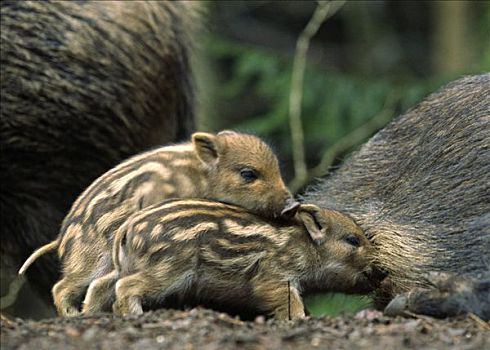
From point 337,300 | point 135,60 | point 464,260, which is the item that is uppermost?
point 135,60

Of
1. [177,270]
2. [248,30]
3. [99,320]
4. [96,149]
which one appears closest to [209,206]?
[177,270]

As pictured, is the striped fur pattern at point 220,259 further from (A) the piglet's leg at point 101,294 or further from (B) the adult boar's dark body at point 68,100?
(B) the adult boar's dark body at point 68,100


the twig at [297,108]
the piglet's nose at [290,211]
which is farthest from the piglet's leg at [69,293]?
the twig at [297,108]

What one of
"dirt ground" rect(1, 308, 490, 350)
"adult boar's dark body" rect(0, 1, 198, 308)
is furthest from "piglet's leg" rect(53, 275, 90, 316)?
"adult boar's dark body" rect(0, 1, 198, 308)

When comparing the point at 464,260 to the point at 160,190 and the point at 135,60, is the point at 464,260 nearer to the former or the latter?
the point at 160,190

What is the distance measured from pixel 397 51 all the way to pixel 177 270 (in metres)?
12.2

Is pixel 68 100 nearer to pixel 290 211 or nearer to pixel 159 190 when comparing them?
pixel 159 190

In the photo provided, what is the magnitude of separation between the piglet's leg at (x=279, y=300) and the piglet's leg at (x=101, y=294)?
1.81 ft

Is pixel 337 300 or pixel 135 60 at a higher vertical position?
pixel 135 60

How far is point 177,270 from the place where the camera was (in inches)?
191

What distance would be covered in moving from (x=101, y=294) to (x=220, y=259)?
1.68 ft

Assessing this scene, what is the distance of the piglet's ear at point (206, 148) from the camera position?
5.39 metres

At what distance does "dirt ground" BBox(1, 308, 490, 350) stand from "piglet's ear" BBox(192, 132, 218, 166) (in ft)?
3.13

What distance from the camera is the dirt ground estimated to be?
4.07 metres
